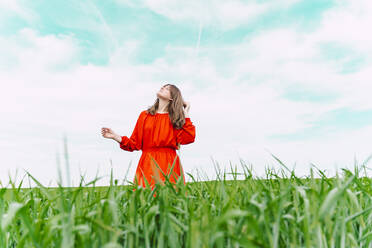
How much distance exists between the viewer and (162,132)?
4.81 meters

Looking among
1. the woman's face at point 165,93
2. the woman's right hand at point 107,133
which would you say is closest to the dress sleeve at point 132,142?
the woman's right hand at point 107,133

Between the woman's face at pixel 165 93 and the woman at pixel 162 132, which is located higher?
the woman's face at pixel 165 93

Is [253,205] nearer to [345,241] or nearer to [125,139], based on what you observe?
[345,241]

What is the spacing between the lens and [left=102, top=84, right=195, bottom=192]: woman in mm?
4727

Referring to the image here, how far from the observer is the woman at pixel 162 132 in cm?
473

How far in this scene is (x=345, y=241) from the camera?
4.68 ft

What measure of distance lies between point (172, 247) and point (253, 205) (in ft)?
1.12

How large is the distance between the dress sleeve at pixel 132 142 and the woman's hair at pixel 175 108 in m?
0.36

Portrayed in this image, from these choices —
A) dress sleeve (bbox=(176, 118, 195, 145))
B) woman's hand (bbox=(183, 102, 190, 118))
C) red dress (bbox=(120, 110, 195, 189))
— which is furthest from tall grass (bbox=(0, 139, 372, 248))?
woman's hand (bbox=(183, 102, 190, 118))

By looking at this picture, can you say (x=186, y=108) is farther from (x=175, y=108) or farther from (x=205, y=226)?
(x=205, y=226)

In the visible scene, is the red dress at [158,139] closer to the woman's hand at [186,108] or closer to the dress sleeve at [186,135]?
the dress sleeve at [186,135]

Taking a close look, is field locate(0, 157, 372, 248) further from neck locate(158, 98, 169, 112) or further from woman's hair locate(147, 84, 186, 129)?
neck locate(158, 98, 169, 112)

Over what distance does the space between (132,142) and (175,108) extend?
2.59 feet

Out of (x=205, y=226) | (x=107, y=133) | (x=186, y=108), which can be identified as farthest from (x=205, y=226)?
(x=186, y=108)
